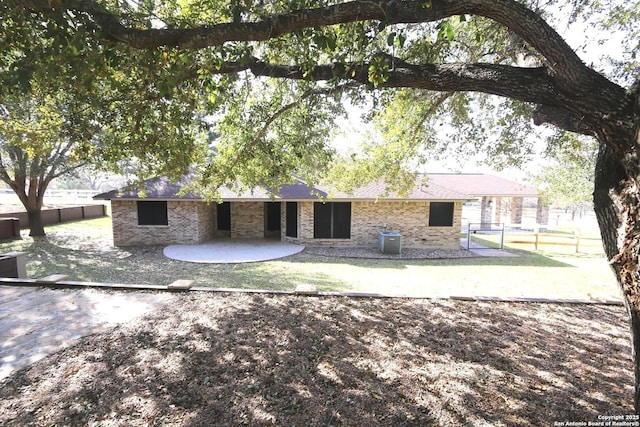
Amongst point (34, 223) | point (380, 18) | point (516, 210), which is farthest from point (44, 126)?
point (516, 210)

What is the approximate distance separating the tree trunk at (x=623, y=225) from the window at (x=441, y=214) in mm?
11497

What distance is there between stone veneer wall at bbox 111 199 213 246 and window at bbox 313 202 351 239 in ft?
18.0

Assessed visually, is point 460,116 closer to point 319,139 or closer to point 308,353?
point 319,139

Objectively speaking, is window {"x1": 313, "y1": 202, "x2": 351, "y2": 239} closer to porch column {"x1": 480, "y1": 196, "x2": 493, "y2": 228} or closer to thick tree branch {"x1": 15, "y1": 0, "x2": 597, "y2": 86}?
thick tree branch {"x1": 15, "y1": 0, "x2": 597, "y2": 86}

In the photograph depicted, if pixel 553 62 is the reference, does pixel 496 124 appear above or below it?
above

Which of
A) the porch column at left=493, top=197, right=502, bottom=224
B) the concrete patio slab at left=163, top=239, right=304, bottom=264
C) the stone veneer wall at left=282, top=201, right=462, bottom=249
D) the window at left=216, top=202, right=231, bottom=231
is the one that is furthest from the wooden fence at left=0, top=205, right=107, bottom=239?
the porch column at left=493, top=197, right=502, bottom=224

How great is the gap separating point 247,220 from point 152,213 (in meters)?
4.39

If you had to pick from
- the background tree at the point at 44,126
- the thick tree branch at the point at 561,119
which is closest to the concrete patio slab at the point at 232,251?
the background tree at the point at 44,126

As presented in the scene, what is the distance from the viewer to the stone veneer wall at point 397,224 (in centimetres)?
1397

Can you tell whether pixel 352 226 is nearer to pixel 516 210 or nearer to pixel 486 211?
pixel 486 211

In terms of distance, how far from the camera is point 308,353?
375 cm

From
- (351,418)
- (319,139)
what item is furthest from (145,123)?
(351,418)

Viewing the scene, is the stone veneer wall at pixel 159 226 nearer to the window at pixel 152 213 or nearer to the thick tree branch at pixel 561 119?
the window at pixel 152 213

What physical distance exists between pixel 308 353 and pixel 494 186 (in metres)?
23.8
